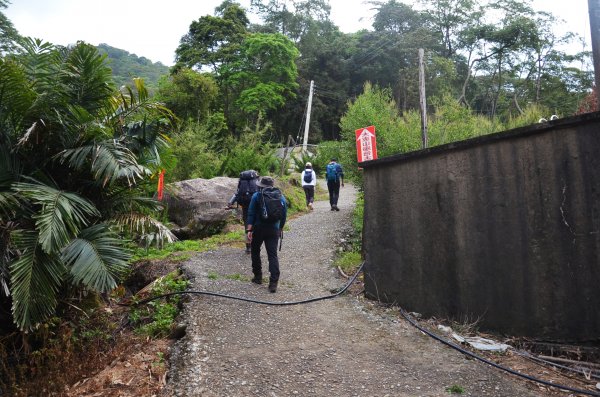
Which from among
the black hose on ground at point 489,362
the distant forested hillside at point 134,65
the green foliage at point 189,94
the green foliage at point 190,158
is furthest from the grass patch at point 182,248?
the distant forested hillside at point 134,65

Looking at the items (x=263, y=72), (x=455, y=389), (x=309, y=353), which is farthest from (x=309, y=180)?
(x=263, y=72)

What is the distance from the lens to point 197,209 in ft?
39.3

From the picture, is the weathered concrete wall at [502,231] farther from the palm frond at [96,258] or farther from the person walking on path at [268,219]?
the palm frond at [96,258]

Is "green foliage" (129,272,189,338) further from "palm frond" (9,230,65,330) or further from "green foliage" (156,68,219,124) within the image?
"green foliage" (156,68,219,124)

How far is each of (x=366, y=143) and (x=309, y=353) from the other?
503 cm

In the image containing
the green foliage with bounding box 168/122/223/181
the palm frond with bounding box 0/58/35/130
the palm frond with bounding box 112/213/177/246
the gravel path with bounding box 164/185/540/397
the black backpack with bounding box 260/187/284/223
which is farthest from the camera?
the green foliage with bounding box 168/122/223/181

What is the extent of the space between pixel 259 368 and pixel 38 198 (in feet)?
9.94

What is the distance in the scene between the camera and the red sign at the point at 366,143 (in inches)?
331

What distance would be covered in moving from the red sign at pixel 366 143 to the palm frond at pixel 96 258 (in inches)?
196

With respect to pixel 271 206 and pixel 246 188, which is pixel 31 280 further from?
pixel 246 188

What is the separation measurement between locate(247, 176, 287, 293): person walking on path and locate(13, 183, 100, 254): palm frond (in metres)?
2.24

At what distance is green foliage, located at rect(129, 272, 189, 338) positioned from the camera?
546cm

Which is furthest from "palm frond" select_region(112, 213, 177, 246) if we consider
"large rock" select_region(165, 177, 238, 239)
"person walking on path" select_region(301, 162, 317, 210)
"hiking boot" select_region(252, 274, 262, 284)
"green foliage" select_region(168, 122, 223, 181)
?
"green foliage" select_region(168, 122, 223, 181)

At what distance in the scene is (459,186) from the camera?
514cm
